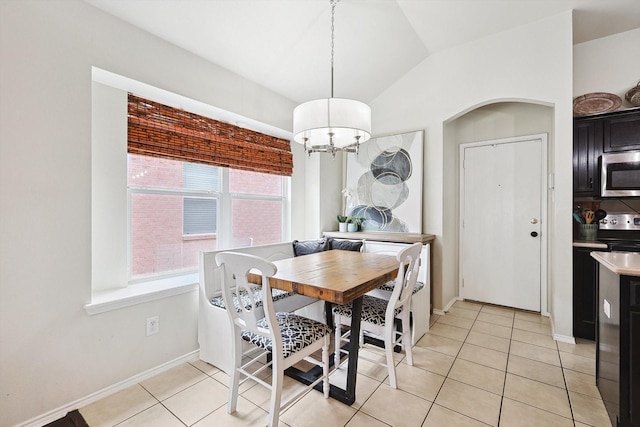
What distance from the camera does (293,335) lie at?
1.71m

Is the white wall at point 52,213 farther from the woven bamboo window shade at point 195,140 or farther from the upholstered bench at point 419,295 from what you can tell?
the upholstered bench at point 419,295

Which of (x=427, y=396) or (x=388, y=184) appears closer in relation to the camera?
(x=427, y=396)

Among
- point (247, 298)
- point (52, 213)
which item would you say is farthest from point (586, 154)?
point (52, 213)

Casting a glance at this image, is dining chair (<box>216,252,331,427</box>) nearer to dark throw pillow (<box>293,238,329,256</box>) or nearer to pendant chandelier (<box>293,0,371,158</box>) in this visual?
pendant chandelier (<box>293,0,371,158</box>)

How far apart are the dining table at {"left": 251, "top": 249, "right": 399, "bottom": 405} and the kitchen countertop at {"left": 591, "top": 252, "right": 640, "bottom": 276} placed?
1.15m

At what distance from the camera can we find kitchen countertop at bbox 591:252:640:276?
1.41 m

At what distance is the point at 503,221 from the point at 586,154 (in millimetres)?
1108

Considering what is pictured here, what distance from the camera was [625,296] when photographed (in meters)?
1.49

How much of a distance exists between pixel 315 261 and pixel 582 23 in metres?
3.42

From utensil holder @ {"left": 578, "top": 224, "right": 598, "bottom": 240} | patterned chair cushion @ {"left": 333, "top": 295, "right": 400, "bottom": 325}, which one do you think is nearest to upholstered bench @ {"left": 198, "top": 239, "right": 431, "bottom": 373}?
patterned chair cushion @ {"left": 333, "top": 295, "right": 400, "bottom": 325}

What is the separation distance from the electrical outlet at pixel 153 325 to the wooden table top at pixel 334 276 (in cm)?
102

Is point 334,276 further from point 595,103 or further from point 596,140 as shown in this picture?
point 595,103

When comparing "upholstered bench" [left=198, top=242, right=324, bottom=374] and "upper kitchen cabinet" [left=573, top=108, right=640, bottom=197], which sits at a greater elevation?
"upper kitchen cabinet" [left=573, top=108, right=640, bottom=197]

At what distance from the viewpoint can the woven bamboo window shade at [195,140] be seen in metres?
2.33
